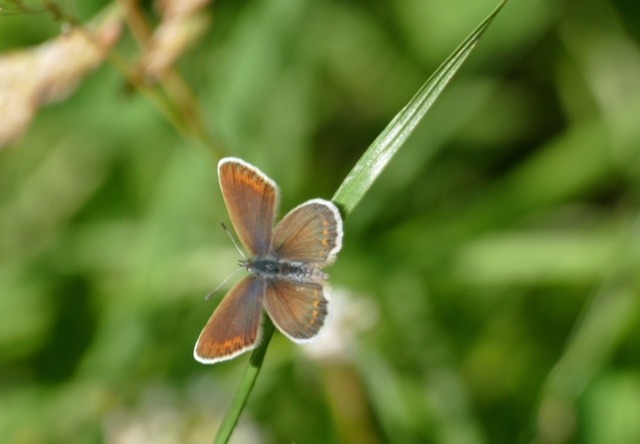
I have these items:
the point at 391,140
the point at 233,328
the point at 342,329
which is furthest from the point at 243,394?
the point at 342,329

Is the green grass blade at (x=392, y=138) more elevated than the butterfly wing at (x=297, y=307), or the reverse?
the green grass blade at (x=392, y=138)

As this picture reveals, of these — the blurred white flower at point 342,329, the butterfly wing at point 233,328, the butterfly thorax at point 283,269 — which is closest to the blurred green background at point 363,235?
the blurred white flower at point 342,329

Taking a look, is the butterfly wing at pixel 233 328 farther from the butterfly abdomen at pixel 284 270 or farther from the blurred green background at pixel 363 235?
the blurred green background at pixel 363 235

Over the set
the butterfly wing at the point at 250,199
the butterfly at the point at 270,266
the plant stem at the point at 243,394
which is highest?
the butterfly wing at the point at 250,199

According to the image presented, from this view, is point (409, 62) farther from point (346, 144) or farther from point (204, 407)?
point (204, 407)

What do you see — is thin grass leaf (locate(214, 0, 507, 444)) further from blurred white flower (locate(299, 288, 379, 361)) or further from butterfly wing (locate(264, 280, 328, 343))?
blurred white flower (locate(299, 288, 379, 361))

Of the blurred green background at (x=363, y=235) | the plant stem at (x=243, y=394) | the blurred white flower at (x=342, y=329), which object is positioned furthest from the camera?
the blurred green background at (x=363, y=235)

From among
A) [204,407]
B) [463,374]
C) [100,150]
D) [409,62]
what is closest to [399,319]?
[463,374]

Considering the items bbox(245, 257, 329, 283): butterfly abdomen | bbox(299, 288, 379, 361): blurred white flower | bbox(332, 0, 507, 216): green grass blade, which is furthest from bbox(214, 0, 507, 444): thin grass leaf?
bbox(299, 288, 379, 361): blurred white flower
